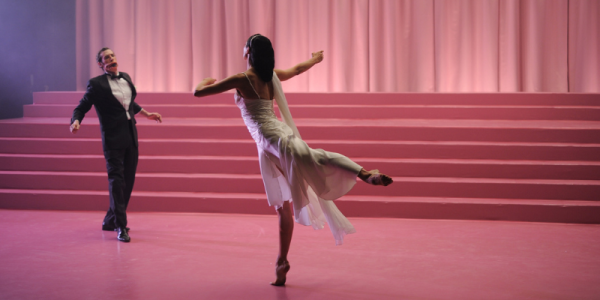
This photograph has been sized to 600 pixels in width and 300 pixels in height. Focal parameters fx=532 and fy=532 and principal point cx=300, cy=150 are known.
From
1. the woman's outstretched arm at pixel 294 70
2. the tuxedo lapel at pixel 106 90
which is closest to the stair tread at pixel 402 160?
the tuxedo lapel at pixel 106 90

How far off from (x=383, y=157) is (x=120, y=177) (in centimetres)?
259

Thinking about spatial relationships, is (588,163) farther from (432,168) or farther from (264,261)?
(264,261)

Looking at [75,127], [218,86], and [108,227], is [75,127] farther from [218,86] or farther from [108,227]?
[218,86]

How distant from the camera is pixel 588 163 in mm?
5055

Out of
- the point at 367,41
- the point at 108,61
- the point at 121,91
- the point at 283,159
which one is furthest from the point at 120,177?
the point at 367,41

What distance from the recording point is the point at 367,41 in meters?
8.13

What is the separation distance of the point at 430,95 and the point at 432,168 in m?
1.58

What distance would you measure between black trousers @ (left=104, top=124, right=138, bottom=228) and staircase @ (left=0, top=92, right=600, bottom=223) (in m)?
0.77

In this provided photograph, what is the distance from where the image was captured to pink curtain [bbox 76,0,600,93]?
7605 mm

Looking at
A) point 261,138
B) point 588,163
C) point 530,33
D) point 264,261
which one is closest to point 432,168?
point 588,163

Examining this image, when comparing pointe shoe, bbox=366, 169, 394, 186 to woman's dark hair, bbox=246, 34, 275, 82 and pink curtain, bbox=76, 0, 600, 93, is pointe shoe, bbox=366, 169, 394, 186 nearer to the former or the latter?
woman's dark hair, bbox=246, 34, 275, 82

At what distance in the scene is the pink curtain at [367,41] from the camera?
25.0 ft

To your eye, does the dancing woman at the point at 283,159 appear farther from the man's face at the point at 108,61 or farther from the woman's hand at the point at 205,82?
the man's face at the point at 108,61

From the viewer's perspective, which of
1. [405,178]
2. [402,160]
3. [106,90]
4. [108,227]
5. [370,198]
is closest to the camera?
[106,90]
